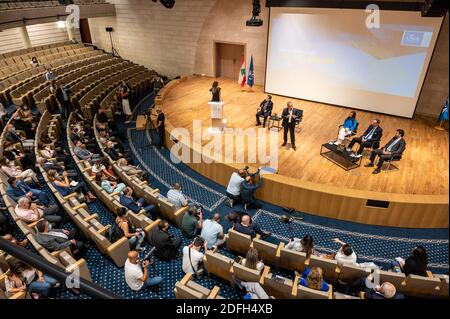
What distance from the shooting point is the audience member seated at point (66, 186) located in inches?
198

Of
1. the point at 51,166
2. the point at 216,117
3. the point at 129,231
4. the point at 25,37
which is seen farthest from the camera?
the point at 25,37

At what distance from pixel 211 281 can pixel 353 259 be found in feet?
5.75

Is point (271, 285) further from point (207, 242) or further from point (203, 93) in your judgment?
point (203, 93)

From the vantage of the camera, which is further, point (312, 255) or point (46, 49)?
point (46, 49)

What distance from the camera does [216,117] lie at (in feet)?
24.8

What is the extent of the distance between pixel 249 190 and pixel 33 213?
317 cm

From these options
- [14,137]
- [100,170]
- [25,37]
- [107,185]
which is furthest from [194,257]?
[25,37]

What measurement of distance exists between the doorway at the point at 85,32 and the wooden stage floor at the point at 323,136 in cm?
808

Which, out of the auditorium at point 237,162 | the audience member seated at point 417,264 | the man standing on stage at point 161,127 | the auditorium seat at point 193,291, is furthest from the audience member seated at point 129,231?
the man standing on stage at point 161,127

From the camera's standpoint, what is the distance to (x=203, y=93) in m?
10.5

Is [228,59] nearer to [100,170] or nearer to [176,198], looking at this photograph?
[100,170]
